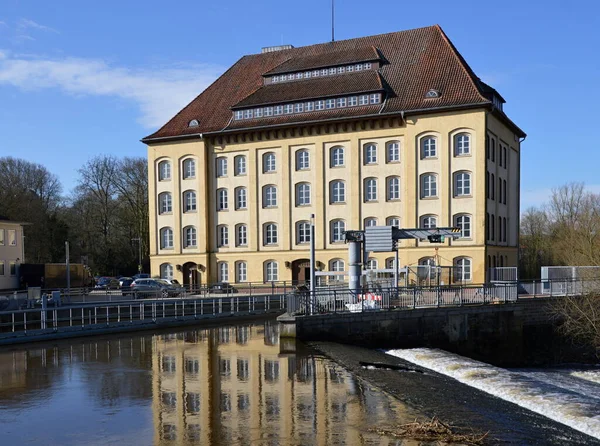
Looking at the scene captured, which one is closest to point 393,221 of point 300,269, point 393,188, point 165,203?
point 393,188

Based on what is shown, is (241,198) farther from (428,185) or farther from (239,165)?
(428,185)

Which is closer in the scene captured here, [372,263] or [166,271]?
[372,263]

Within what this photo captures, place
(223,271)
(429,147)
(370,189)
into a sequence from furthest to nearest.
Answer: (223,271) < (370,189) < (429,147)

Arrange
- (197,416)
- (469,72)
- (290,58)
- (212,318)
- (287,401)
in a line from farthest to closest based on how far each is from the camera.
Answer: (290,58), (469,72), (212,318), (287,401), (197,416)

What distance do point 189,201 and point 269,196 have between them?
6901 millimetres

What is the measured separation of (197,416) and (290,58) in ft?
163

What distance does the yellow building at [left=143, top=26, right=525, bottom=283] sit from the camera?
1861 inches

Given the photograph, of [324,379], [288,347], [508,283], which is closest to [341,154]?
[508,283]

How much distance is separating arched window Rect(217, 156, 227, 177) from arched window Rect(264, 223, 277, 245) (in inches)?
217

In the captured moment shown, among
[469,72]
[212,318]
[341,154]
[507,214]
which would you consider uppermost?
[469,72]

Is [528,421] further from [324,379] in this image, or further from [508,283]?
[508,283]

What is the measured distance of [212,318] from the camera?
31547mm

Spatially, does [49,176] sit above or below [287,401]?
above

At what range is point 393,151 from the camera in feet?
163
